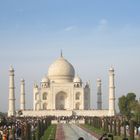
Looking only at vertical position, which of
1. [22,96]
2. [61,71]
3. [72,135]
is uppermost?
[61,71]

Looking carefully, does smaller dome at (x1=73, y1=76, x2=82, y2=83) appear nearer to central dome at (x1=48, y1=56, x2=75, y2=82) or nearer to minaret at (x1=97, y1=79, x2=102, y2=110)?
central dome at (x1=48, y1=56, x2=75, y2=82)

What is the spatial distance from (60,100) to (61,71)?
156 inches

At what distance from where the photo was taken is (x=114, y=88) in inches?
2506

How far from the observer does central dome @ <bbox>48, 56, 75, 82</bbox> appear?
70000 mm

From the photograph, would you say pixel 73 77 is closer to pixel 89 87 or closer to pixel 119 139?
pixel 89 87

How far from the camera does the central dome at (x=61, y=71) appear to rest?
230 ft

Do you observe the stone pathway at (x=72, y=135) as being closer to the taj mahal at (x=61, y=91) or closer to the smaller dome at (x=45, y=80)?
the taj mahal at (x=61, y=91)

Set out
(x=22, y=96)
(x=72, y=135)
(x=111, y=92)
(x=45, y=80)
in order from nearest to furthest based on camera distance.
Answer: (x=72, y=135) → (x=111, y=92) → (x=22, y=96) → (x=45, y=80)

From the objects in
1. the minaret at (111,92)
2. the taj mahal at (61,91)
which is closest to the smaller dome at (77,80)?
the taj mahal at (61,91)

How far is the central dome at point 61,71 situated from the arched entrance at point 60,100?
6.59ft

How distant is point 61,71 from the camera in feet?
229

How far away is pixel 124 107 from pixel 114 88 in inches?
298

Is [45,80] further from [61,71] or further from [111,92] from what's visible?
[111,92]

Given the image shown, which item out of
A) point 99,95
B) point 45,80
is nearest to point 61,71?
point 45,80
